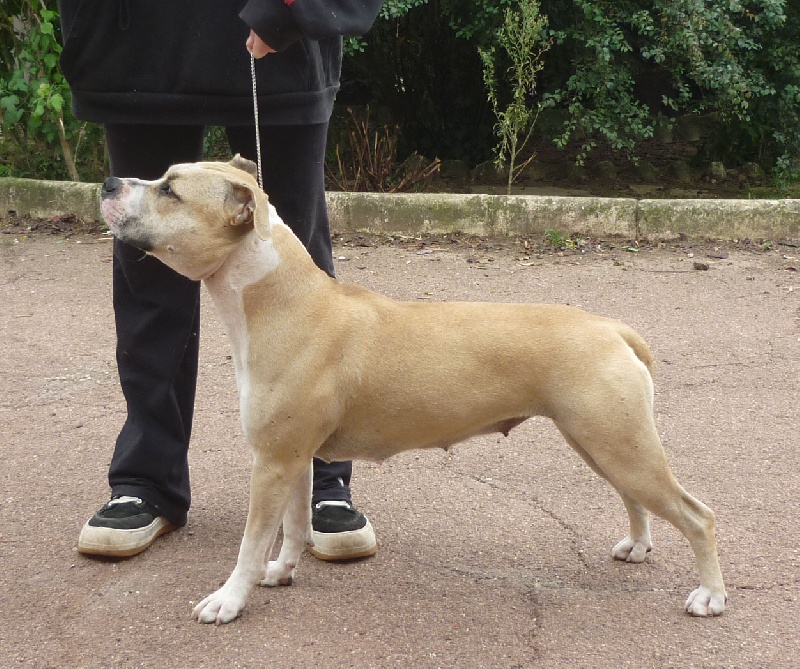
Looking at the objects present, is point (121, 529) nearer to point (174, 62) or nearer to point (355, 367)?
point (355, 367)

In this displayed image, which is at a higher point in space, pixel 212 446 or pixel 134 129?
pixel 134 129

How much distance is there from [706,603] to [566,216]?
16.2ft

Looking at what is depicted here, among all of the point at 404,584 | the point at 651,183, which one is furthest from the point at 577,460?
the point at 651,183

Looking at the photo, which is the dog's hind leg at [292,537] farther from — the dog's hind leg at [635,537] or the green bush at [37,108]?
the green bush at [37,108]

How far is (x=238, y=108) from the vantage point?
10.4 feet

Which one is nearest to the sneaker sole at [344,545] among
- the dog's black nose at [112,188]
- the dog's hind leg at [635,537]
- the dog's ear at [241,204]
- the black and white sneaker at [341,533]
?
the black and white sneaker at [341,533]

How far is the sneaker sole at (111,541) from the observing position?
129 inches

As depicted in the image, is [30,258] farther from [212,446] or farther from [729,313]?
[729,313]

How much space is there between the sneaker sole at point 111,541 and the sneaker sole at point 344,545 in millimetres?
589

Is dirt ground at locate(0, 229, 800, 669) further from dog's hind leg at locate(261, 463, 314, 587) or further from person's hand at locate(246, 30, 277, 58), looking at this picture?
person's hand at locate(246, 30, 277, 58)

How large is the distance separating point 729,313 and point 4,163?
6.76m

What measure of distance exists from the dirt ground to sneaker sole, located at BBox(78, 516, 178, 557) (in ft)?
0.14

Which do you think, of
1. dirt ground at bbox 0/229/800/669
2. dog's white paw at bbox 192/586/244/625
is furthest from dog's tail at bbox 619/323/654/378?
dog's white paw at bbox 192/586/244/625

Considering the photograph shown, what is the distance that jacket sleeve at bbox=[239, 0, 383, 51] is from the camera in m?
2.79
